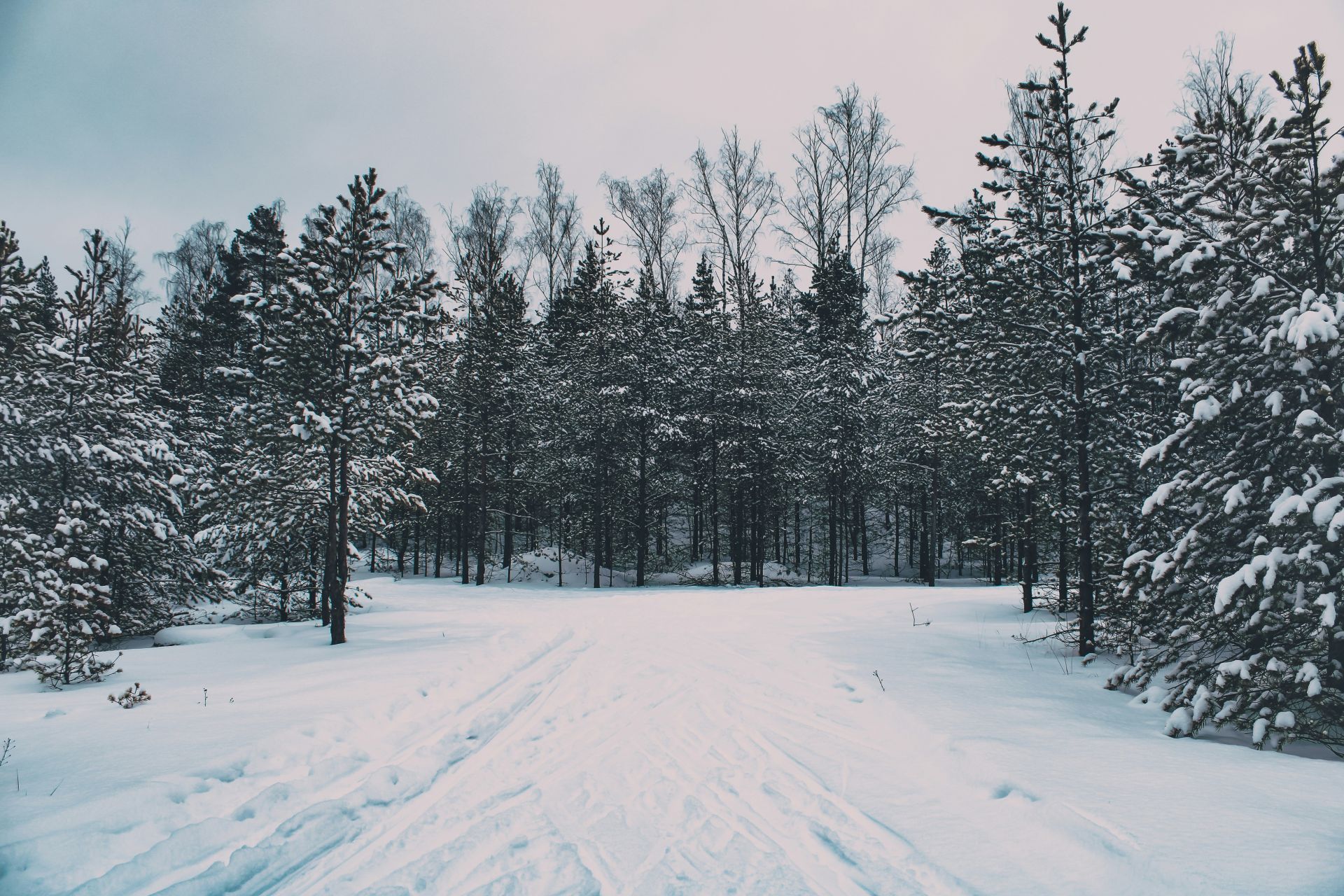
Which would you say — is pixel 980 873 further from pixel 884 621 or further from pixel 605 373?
pixel 605 373

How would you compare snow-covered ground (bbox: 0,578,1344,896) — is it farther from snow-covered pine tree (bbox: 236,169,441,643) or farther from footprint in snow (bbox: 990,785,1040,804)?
snow-covered pine tree (bbox: 236,169,441,643)

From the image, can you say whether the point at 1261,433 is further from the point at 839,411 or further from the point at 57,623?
the point at 839,411

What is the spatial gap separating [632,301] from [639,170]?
40.4 feet

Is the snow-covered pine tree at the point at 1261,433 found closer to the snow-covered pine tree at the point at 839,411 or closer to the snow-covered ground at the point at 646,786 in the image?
the snow-covered ground at the point at 646,786

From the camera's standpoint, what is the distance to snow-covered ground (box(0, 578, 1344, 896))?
11.3 feet

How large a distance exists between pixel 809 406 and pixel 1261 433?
22.8 meters

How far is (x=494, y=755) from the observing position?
17.9ft

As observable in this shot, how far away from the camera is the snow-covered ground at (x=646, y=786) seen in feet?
11.3

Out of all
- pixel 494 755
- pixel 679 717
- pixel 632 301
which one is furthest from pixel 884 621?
pixel 632 301

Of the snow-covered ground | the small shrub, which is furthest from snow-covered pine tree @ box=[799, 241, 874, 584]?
the small shrub

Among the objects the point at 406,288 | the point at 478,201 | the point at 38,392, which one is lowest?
the point at 38,392

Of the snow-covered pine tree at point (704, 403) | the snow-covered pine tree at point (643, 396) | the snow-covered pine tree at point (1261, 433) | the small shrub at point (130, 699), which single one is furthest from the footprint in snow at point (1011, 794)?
the snow-covered pine tree at point (704, 403)

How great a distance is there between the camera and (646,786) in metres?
4.76

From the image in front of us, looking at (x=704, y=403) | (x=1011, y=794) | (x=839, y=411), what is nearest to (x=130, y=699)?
(x=1011, y=794)
